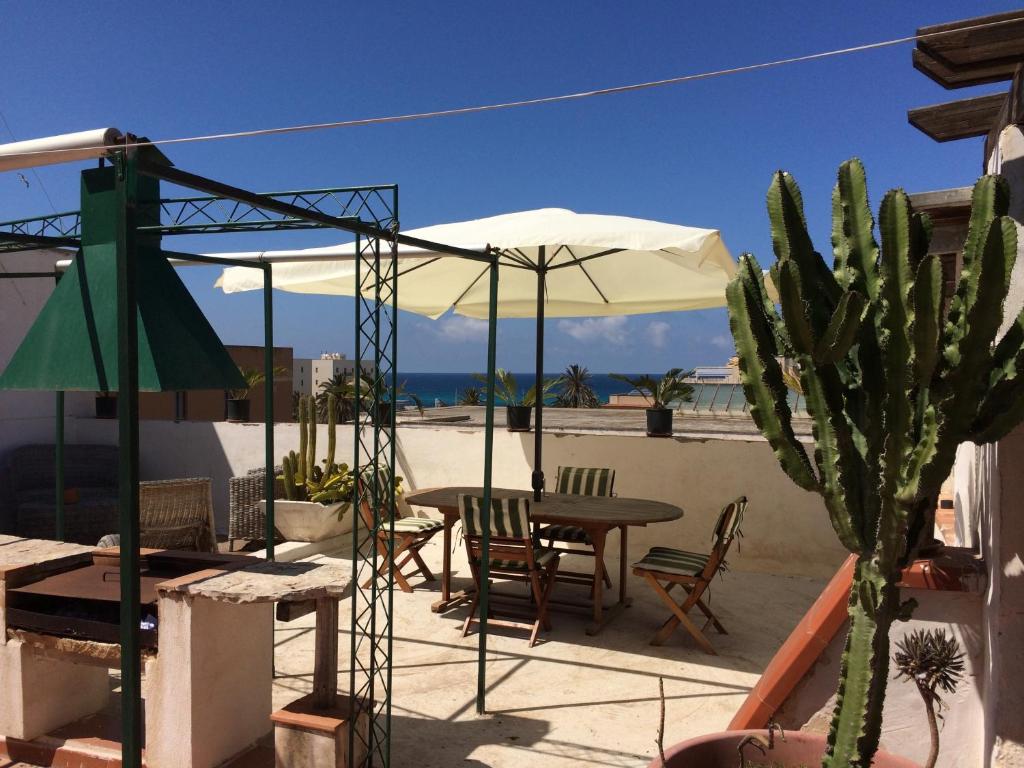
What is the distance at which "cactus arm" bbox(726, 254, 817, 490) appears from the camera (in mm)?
2344

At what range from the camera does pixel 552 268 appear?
6.01 metres

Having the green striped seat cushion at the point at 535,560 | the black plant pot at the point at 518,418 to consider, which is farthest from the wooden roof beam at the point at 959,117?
the black plant pot at the point at 518,418

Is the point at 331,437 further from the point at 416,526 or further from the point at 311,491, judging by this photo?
the point at 416,526

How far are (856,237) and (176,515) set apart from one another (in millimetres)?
5422

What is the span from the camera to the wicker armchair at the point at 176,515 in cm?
602

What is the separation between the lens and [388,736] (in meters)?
3.22

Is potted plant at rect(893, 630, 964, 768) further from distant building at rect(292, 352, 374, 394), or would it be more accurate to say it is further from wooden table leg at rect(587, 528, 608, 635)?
distant building at rect(292, 352, 374, 394)

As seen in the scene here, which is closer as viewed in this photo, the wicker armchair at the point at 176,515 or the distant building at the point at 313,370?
the wicker armchair at the point at 176,515

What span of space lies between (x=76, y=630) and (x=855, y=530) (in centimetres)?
296

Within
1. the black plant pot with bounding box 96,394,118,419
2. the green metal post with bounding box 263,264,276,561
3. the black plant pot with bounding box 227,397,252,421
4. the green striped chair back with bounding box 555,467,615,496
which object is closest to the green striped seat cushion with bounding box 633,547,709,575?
the green striped chair back with bounding box 555,467,615,496

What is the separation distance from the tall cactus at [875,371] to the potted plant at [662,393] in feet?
14.9

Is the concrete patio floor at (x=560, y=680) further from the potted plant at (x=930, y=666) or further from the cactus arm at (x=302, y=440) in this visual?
the cactus arm at (x=302, y=440)

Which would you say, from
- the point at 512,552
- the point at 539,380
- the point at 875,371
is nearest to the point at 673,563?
the point at 512,552

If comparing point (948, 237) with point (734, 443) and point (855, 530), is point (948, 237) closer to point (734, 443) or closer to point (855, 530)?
point (855, 530)
